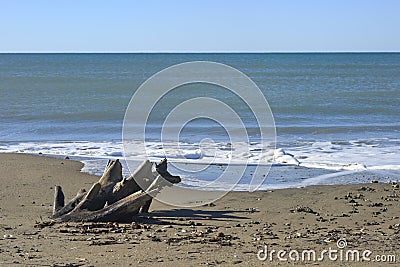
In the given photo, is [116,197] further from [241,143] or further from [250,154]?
[241,143]

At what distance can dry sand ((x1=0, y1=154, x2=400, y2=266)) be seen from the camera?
7219 millimetres

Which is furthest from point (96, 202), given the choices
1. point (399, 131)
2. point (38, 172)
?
point (399, 131)

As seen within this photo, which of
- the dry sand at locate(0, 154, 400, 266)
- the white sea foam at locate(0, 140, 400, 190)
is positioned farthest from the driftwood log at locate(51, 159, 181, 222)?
the white sea foam at locate(0, 140, 400, 190)

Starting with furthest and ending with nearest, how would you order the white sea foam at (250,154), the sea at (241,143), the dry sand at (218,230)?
the white sea foam at (250,154)
the sea at (241,143)
the dry sand at (218,230)

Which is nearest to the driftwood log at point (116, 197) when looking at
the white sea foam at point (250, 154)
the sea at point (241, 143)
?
the sea at point (241, 143)

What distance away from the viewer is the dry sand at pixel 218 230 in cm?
722

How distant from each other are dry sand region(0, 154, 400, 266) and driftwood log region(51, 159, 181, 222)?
0.72 feet

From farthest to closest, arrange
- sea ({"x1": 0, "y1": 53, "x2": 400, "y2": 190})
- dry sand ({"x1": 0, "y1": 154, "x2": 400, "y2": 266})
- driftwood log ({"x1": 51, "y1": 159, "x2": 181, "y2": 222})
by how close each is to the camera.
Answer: sea ({"x1": 0, "y1": 53, "x2": 400, "y2": 190}) → driftwood log ({"x1": 51, "y1": 159, "x2": 181, "y2": 222}) → dry sand ({"x1": 0, "y1": 154, "x2": 400, "y2": 266})

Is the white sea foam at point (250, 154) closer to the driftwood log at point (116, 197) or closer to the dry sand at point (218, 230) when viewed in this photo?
the dry sand at point (218, 230)

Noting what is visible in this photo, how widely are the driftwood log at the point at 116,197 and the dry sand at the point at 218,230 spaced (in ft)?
0.72

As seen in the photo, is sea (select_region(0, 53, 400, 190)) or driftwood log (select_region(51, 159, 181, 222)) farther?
sea (select_region(0, 53, 400, 190))

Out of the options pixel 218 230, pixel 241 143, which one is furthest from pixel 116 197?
pixel 241 143

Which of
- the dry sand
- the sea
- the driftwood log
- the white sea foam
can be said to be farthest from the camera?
the white sea foam

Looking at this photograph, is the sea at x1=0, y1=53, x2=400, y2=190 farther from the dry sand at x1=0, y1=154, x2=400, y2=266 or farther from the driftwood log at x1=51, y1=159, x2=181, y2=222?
the driftwood log at x1=51, y1=159, x2=181, y2=222
